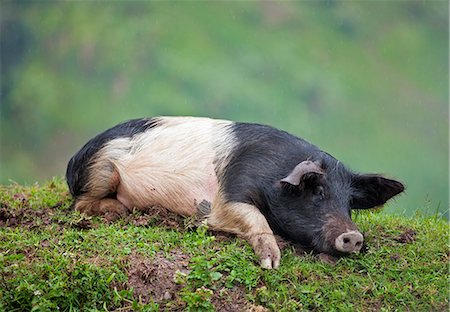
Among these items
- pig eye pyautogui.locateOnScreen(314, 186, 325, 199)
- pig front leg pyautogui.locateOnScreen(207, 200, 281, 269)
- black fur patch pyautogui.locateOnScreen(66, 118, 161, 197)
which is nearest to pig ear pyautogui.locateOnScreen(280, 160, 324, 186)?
pig eye pyautogui.locateOnScreen(314, 186, 325, 199)

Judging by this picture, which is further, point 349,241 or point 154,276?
point 349,241

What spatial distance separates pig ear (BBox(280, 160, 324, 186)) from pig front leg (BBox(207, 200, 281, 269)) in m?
0.36

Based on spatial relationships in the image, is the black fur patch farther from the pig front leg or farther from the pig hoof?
the pig hoof

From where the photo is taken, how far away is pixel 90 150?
7.45 meters

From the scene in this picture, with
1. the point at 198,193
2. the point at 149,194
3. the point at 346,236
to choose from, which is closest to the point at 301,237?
the point at 346,236

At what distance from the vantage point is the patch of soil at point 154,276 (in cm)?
557

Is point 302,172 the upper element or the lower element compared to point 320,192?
upper

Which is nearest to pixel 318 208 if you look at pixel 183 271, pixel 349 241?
pixel 349 241

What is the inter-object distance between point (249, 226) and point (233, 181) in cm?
49

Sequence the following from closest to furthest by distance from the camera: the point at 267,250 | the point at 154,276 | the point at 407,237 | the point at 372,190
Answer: the point at 154,276
the point at 267,250
the point at 407,237
the point at 372,190

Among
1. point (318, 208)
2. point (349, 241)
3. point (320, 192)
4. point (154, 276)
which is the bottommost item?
point (154, 276)

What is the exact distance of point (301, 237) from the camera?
6461mm

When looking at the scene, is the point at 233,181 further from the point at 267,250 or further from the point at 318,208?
the point at 267,250

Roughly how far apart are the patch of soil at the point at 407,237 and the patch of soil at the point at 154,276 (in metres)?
1.82
